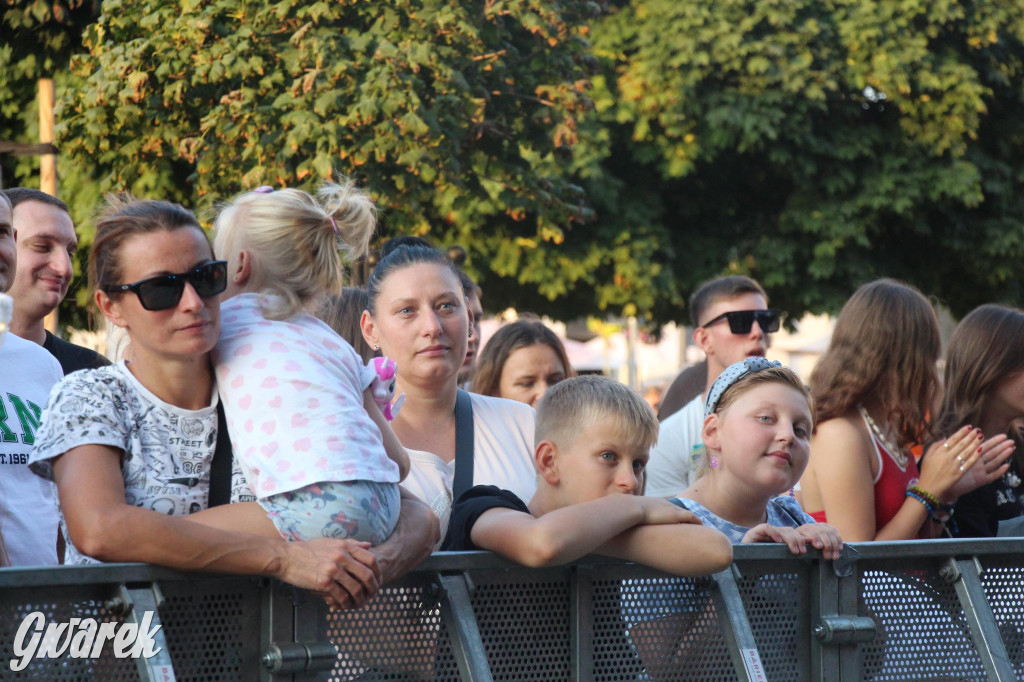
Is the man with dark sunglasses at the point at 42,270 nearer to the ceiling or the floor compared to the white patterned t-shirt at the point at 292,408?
nearer to the ceiling

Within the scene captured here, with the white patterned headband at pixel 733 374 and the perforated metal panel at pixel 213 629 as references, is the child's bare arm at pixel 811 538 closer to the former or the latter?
the white patterned headband at pixel 733 374

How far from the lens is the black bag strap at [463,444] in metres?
3.48

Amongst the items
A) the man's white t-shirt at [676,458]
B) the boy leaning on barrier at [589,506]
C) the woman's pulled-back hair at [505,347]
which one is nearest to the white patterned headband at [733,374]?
the boy leaning on barrier at [589,506]

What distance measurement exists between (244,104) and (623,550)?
3.91 m

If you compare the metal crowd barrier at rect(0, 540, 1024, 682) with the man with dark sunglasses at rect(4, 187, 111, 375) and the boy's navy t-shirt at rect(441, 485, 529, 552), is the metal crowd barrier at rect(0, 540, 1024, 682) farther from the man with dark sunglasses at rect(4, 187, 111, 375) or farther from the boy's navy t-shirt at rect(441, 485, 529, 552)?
the man with dark sunglasses at rect(4, 187, 111, 375)

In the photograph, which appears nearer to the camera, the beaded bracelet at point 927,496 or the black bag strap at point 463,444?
the black bag strap at point 463,444

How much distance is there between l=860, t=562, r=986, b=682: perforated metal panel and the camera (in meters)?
2.81

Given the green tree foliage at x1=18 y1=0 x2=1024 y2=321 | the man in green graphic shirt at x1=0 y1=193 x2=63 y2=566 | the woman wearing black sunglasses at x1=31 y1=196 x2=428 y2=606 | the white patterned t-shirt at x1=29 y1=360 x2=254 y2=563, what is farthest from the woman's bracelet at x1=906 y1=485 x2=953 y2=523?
the green tree foliage at x1=18 y1=0 x2=1024 y2=321

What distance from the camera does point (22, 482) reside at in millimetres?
3164

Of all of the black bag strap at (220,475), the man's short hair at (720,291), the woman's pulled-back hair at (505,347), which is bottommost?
the black bag strap at (220,475)

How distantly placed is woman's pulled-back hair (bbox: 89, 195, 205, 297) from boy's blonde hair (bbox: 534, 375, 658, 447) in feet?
3.50

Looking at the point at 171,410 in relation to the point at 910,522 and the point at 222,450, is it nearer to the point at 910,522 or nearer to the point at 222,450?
the point at 222,450

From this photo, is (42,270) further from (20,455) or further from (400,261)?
(400,261)

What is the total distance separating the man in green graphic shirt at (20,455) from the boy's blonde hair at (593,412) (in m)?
1.30
